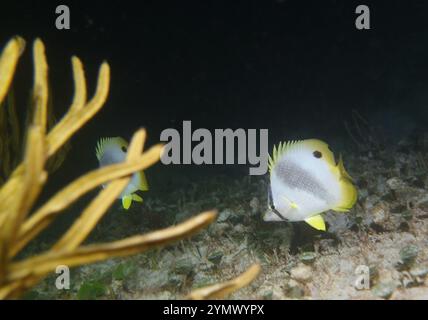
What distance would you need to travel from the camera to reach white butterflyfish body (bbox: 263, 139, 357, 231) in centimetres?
251

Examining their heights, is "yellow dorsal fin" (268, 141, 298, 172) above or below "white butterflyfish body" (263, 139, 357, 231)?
above

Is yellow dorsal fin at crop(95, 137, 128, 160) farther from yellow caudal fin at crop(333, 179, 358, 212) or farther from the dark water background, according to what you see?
the dark water background

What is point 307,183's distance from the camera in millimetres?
2586

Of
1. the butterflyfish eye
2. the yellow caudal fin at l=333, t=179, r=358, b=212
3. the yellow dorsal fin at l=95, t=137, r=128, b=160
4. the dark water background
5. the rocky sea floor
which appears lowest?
the rocky sea floor

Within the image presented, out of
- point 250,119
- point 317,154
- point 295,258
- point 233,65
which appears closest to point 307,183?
point 317,154

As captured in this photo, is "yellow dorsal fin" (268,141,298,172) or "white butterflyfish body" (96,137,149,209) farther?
"white butterflyfish body" (96,137,149,209)

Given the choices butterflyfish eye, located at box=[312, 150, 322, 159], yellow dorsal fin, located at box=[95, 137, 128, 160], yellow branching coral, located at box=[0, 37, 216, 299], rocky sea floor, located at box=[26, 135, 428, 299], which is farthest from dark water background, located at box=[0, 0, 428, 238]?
yellow branching coral, located at box=[0, 37, 216, 299]

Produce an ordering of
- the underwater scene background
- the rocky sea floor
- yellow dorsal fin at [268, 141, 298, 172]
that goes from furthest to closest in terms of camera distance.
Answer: the underwater scene background, the rocky sea floor, yellow dorsal fin at [268, 141, 298, 172]

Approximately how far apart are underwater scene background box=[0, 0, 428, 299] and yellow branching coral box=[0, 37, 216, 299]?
171cm

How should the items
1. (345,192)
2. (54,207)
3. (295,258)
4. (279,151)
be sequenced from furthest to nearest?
(295,258) < (279,151) < (345,192) < (54,207)

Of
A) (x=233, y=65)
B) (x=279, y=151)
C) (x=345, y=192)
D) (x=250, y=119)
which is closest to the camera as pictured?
(x=345, y=192)

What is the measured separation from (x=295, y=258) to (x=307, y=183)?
94 centimetres

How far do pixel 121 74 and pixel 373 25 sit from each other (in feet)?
45.0

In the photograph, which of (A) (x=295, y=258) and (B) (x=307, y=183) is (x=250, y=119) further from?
(B) (x=307, y=183)
